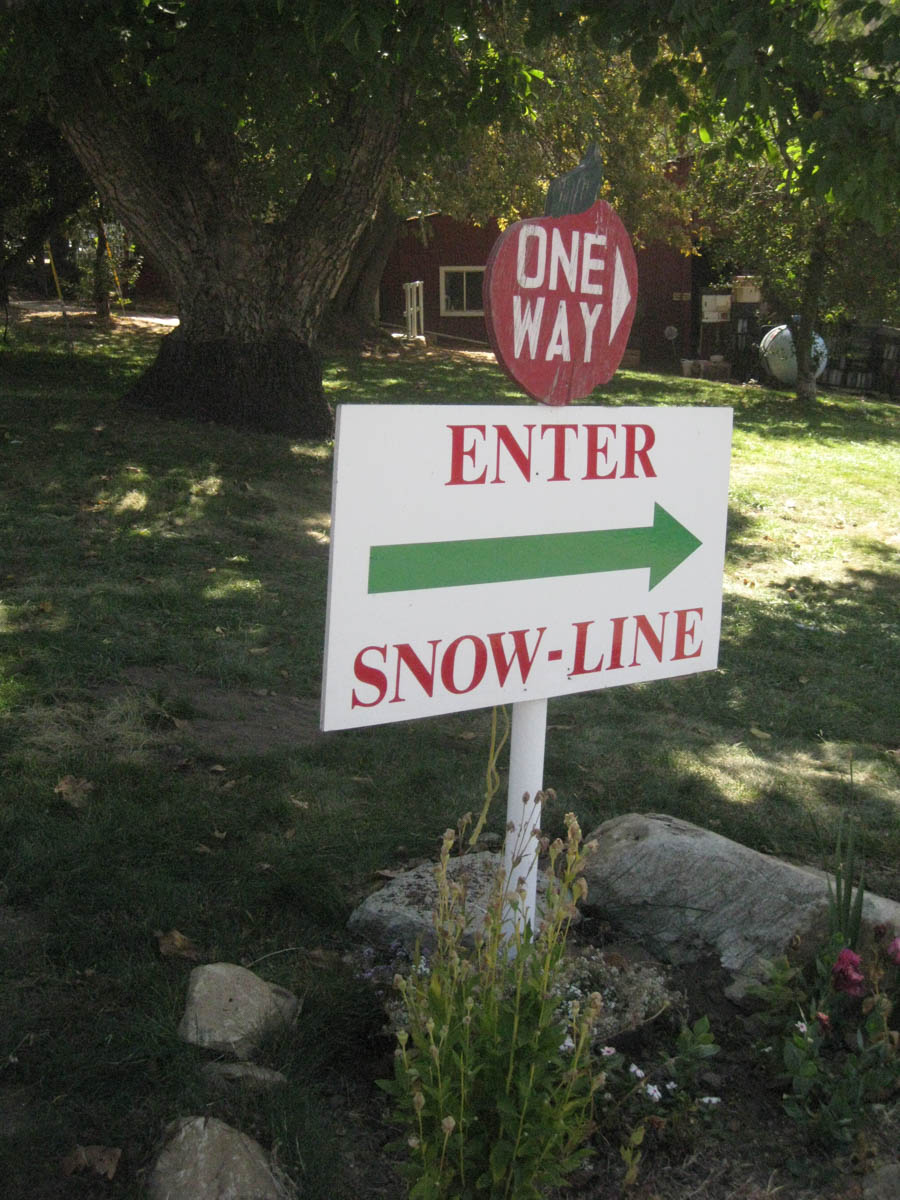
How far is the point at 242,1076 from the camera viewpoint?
8.98 feet

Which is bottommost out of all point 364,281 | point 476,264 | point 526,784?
point 526,784

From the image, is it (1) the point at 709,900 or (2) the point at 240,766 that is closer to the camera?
(1) the point at 709,900

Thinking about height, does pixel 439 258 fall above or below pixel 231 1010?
above

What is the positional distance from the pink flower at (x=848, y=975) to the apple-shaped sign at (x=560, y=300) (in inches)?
56.8

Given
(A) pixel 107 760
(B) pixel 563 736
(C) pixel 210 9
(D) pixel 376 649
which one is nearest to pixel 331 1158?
(D) pixel 376 649

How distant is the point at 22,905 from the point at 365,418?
78.9 inches

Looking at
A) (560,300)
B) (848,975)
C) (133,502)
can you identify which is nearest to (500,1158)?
(848,975)

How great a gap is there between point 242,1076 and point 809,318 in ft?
69.3

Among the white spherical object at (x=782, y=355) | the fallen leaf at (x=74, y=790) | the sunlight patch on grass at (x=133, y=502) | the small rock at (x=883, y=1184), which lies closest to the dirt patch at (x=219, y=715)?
the fallen leaf at (x=74, y=790)

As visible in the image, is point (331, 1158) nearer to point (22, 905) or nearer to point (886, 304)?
point (22, 905)

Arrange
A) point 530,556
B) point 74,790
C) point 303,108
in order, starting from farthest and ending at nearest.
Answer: point 303,108 < point 74,790 < point 530,556

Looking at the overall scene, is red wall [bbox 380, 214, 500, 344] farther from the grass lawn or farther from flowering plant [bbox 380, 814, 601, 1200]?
flowering plant [bbox 380, 814, 601, 1200]

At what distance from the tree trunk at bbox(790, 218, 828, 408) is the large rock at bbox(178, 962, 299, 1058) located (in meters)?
19.7

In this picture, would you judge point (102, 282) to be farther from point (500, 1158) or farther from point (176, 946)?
point (500, 1158)
